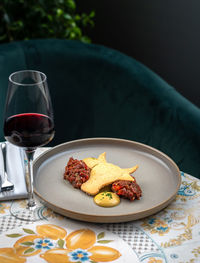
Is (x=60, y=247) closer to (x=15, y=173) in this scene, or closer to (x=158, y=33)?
(x=15, y=173)

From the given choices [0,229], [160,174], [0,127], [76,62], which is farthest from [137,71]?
[0,229]

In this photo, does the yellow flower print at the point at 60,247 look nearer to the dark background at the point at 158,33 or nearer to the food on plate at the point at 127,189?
the food on plate at the point at 127,189

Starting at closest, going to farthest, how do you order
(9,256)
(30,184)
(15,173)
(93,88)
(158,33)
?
(9,256) → (30,184) → (15,173) → (93,88) → (158,33)

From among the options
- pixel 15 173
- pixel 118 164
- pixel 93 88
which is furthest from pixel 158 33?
pixel 15 173

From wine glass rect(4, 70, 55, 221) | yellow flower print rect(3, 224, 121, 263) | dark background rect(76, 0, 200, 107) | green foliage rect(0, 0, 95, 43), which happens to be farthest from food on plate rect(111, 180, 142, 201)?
dark background rect(76, 0, 200, 107)

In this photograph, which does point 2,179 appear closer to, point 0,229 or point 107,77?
point 0,229
